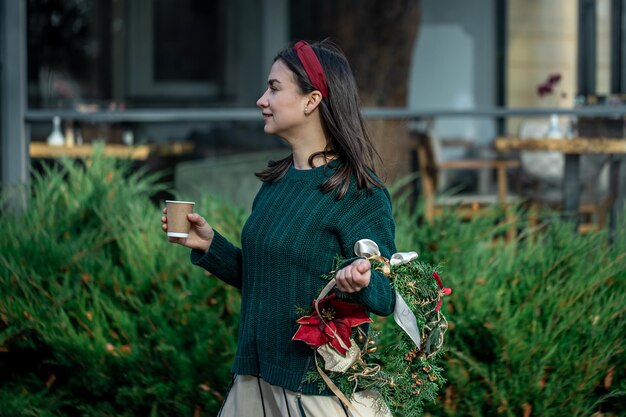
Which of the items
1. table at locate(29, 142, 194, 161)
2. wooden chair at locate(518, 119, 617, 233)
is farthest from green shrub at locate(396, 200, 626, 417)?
table at locate(29, 142, 194, 161)

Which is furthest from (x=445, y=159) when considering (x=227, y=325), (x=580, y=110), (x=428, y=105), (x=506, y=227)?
(x=227, y=325)

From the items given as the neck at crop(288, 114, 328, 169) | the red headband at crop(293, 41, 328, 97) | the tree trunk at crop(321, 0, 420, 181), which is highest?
the tree trunk at crop(321, 0, 420, 181)

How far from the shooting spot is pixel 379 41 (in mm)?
8797

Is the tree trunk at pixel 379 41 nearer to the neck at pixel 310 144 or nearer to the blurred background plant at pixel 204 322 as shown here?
the blurred background plant at pixel 204 322

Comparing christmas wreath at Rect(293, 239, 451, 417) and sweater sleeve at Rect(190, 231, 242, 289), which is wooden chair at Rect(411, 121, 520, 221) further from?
christmas wreath at Rect(293, 239, 451, 417)

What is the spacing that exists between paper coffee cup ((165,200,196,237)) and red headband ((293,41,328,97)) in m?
0.44

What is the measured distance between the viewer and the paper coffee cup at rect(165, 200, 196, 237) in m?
2.87

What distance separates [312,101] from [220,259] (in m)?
0.52

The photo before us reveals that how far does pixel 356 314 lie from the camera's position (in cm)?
273

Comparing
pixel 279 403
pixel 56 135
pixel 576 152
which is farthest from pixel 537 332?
pixel 56 135

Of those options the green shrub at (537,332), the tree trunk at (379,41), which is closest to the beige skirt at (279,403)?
the green shrub at (537,332)

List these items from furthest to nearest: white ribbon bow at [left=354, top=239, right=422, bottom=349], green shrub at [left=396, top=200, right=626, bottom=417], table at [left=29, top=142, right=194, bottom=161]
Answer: table at [left=29, top=142, right=194, bottom=161], green shrub at [left=396, top=200, right=626, bottom=417], white ribbon bow at [left=354, top=239, right=422, bottom=349]

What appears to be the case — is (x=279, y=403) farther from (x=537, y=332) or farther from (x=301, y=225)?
(x=537, y=332)

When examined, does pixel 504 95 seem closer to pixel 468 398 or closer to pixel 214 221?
pixel 214 221
